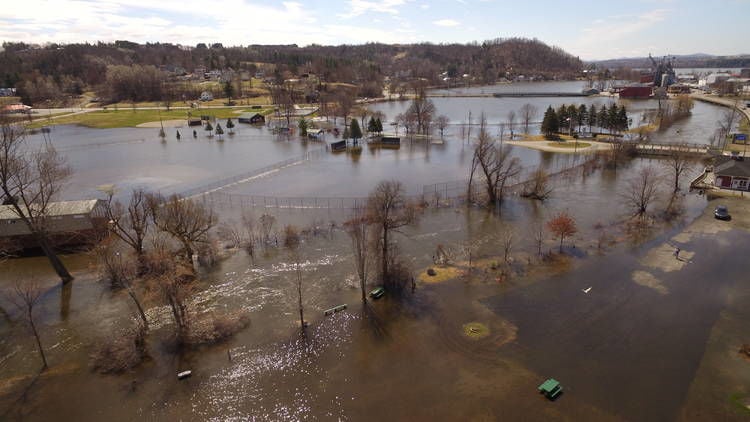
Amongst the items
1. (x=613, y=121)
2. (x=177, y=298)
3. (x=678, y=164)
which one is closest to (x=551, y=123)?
(x=613, y=121)

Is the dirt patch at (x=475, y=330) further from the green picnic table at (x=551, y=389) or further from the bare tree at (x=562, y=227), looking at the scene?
the bare tree at (x=562, y=227)

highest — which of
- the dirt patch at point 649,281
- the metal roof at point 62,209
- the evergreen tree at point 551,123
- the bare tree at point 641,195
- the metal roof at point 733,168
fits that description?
the evergreen tree at point 551,123

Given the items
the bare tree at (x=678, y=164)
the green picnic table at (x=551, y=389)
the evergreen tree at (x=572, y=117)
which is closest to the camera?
the green picnic table at (x=551, y=389)

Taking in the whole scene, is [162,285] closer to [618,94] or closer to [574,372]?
[574,372]

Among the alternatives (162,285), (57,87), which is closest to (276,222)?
(162,285)

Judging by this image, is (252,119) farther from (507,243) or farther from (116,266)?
(507,243)

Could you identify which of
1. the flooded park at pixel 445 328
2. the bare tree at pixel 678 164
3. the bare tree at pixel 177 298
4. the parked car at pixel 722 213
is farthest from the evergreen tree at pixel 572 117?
the bare tree at pixel 177 298
